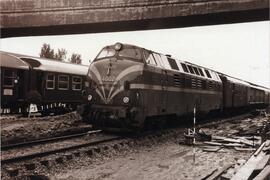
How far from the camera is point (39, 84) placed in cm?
1859

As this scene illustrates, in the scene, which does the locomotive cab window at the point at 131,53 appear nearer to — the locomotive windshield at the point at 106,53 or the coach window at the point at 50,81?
the locomotive windshield at the point at 106,53

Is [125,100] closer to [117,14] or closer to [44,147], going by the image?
[44,147]

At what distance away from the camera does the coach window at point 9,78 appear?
1683 centimetres

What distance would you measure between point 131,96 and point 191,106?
4.94 metres

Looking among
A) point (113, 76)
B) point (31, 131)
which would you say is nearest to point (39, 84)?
point (31, 131)

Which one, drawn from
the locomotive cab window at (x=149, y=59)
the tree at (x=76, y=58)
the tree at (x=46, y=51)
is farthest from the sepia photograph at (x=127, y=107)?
the tree at (x=76, y=58)

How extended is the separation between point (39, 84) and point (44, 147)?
9.41 meters

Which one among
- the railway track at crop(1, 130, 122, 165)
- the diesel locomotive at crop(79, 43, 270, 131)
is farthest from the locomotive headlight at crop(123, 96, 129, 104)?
the railway track at crop(1, 130, 122, 165)

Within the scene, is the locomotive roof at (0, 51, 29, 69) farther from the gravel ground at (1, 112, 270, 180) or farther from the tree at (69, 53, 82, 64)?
the tree at (69, 53, 82, 64)

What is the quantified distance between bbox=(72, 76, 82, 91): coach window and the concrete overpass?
651 centimetres

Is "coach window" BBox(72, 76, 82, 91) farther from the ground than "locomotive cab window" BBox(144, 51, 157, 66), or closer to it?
closer to it

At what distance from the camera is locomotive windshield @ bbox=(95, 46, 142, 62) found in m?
12.1

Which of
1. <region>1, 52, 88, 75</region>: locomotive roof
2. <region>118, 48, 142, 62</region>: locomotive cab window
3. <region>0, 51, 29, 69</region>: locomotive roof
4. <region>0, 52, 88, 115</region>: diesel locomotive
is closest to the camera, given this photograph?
<region>118, 48, 142, 62</region>: locomotive cab window

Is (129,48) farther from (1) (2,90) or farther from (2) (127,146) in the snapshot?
(1) (2,90)
